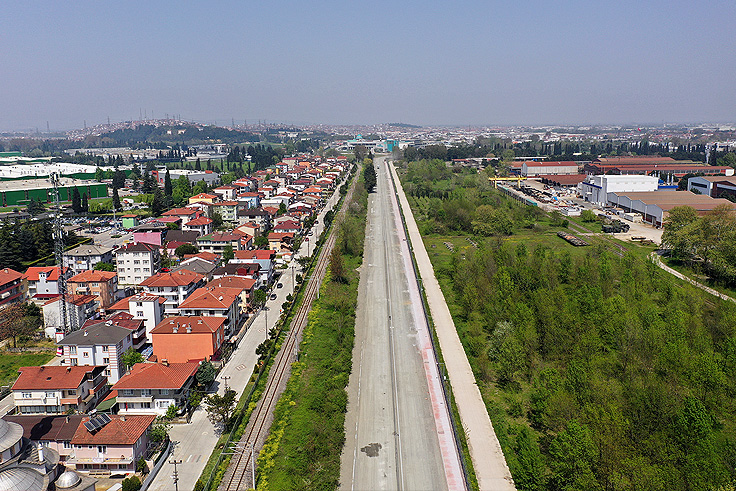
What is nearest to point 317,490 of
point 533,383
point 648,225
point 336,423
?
point 336,423

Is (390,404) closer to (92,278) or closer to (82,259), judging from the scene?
(92,278)

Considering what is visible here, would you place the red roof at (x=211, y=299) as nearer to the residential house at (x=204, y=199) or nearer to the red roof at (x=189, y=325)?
the red roof at (x=189, y=325)

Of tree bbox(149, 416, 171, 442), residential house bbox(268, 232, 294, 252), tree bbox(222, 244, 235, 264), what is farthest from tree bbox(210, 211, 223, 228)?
tree bbox(149, 416, 171, 442)

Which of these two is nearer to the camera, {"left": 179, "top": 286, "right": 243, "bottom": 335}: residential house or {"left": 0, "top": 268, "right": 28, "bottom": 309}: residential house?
{"left": 179, "top": 286, "right": 243, "bottom": 335}: residential house

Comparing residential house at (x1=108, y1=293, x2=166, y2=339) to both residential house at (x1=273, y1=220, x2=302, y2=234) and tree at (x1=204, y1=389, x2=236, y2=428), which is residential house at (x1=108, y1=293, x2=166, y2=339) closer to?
tree at (x1=204, y1=389, x2=236, y2=428)

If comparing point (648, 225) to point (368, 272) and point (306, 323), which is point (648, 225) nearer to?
point (368, 272)

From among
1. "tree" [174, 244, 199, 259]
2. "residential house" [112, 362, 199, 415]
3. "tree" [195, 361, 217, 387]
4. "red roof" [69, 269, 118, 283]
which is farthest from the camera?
"tree" [174, 244, 199, 259]

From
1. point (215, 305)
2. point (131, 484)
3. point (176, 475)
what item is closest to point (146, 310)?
point (215, 305)
